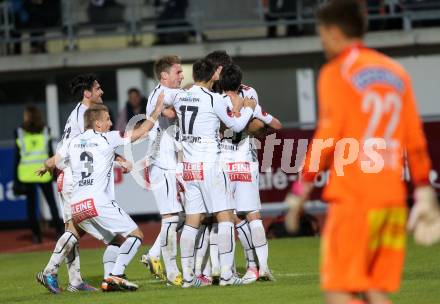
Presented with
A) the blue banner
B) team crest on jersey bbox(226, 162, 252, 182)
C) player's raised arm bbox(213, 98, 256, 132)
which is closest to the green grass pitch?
team crest on jersey bbox(226, 162, 252, 182)

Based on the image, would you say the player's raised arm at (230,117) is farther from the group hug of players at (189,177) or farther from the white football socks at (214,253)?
the white football socks at (214,253)

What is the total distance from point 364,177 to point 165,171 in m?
6.29

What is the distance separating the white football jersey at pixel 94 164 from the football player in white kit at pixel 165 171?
0.84 m

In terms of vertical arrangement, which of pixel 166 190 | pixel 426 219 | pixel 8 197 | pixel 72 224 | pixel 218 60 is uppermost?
pixel 218 60

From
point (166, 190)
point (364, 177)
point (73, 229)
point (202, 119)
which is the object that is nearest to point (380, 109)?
point (364, 177)

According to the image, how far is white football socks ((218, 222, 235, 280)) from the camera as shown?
11172 millimetres

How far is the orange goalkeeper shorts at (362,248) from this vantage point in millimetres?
5926

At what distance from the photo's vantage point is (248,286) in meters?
11.1

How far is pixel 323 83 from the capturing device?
605cm

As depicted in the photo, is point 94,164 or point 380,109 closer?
point 380,109

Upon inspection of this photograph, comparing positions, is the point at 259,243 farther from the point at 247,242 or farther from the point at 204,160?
the point at 204,160

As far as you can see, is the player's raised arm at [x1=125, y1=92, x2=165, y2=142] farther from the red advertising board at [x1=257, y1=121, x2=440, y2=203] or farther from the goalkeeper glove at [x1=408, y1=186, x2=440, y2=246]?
the red advertising board at [x1=257, y1=121, x2=440, y2=203]

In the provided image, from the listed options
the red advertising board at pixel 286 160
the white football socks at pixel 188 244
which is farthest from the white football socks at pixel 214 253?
the red advertising board at pixel 286 160

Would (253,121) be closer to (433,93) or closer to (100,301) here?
(100,301)
